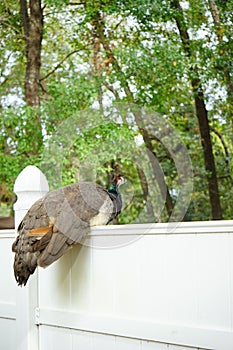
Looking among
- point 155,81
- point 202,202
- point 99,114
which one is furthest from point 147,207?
point 202,202

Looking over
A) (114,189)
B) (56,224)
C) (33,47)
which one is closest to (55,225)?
(56,224)

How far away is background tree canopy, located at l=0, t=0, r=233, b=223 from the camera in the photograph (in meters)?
5.41

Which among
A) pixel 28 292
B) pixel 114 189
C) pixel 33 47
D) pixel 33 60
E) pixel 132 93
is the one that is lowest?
pixel 28 292

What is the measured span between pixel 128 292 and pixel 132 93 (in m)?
4.80

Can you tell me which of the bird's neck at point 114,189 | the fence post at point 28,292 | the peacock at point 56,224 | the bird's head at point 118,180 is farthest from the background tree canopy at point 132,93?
the peacock at point 56,224

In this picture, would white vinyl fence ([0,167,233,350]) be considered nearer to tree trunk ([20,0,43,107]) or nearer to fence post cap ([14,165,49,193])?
fence post cap ([14,165,49,193])

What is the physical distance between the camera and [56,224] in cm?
243

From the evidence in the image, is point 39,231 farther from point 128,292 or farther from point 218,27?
point 218,27

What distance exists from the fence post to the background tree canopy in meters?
1.89

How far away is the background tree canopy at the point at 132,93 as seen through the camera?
17.8 ft

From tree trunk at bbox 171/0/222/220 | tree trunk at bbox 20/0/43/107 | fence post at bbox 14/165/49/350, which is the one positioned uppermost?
tree trunk at bbox 20/0/43/107

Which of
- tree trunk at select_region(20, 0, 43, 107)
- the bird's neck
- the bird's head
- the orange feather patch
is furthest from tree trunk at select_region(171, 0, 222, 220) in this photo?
the orange feather patch

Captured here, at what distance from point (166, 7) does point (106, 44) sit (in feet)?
3.93

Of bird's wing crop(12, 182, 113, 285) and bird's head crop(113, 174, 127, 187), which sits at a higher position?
bird's head crop(113, 174, 127, 187)
